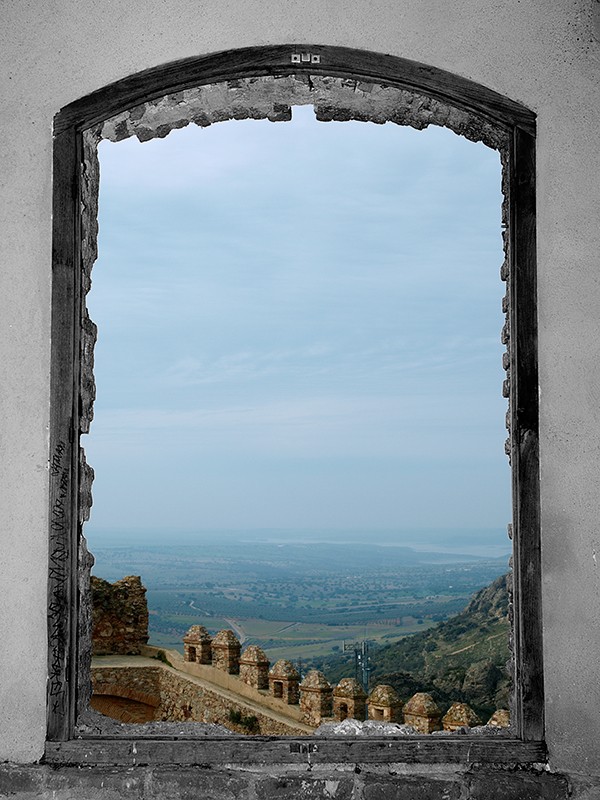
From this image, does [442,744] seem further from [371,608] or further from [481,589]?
[371,608]

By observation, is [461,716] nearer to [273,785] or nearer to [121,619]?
[273,785]

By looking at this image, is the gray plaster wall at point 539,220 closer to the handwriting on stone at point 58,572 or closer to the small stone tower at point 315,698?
the handwriting on stone at point 58,572

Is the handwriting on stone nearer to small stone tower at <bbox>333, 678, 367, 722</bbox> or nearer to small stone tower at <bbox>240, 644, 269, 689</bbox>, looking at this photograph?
small stone tower at <bbox>333, 678, 367, 722</bbox>

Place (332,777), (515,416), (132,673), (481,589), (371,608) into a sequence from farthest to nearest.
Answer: (371,608) < (132,673) < (481,589) < (515,416) < (332,777)

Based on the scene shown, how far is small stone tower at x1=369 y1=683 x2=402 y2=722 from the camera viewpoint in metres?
9.27

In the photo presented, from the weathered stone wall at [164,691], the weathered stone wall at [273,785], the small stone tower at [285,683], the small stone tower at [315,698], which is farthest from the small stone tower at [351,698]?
the weathered stone wall at [273,785]

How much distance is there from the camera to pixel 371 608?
814 inches

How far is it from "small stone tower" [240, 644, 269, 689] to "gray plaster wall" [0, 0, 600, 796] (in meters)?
13.4

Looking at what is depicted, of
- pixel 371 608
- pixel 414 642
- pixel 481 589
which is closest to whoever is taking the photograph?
pixel 481 589

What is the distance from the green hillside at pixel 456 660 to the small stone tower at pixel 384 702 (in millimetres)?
1274

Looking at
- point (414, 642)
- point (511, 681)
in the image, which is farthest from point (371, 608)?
point (511, 681)

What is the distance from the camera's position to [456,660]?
13859 millimetres

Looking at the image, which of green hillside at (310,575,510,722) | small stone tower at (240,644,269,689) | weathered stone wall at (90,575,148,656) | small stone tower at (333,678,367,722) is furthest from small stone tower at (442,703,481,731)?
weathered stone wall at (90,575,148,656)

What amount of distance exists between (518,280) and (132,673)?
18.0 metres
